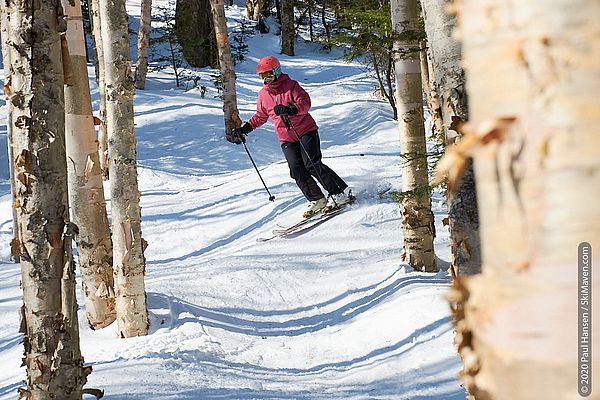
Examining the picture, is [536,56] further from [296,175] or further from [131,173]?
[296,175]

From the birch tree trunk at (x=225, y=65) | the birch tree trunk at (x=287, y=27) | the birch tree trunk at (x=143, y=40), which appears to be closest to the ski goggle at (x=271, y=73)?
the birch tree trunk at (x=225, y=65)

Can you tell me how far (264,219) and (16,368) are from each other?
190 inches

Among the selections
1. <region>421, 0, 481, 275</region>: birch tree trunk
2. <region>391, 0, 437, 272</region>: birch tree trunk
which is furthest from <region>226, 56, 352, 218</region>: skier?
<region>421, 0, 481, 275</region>: birch tree trunk

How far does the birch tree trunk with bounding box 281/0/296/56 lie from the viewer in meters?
26.4

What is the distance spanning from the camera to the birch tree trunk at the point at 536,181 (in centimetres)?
81

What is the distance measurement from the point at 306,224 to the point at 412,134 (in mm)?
2535

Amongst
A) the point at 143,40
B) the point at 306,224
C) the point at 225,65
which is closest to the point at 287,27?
the point at 143,40

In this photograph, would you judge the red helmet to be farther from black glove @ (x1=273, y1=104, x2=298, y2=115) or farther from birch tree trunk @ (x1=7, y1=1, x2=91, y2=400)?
birch tree trunk @ (x1=7, y1=1, x2=91, y2=400)

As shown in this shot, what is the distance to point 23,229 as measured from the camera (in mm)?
3225

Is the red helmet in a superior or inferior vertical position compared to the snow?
superior

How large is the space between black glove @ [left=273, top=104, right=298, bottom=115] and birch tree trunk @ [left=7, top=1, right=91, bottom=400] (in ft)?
18.4

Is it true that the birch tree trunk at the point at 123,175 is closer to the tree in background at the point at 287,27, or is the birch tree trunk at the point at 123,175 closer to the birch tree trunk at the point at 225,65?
the birch tree trunk at the point at 225,65

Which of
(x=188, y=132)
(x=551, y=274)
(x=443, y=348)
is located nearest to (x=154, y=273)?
(x=443, y=348)

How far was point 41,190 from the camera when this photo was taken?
10.4ft
